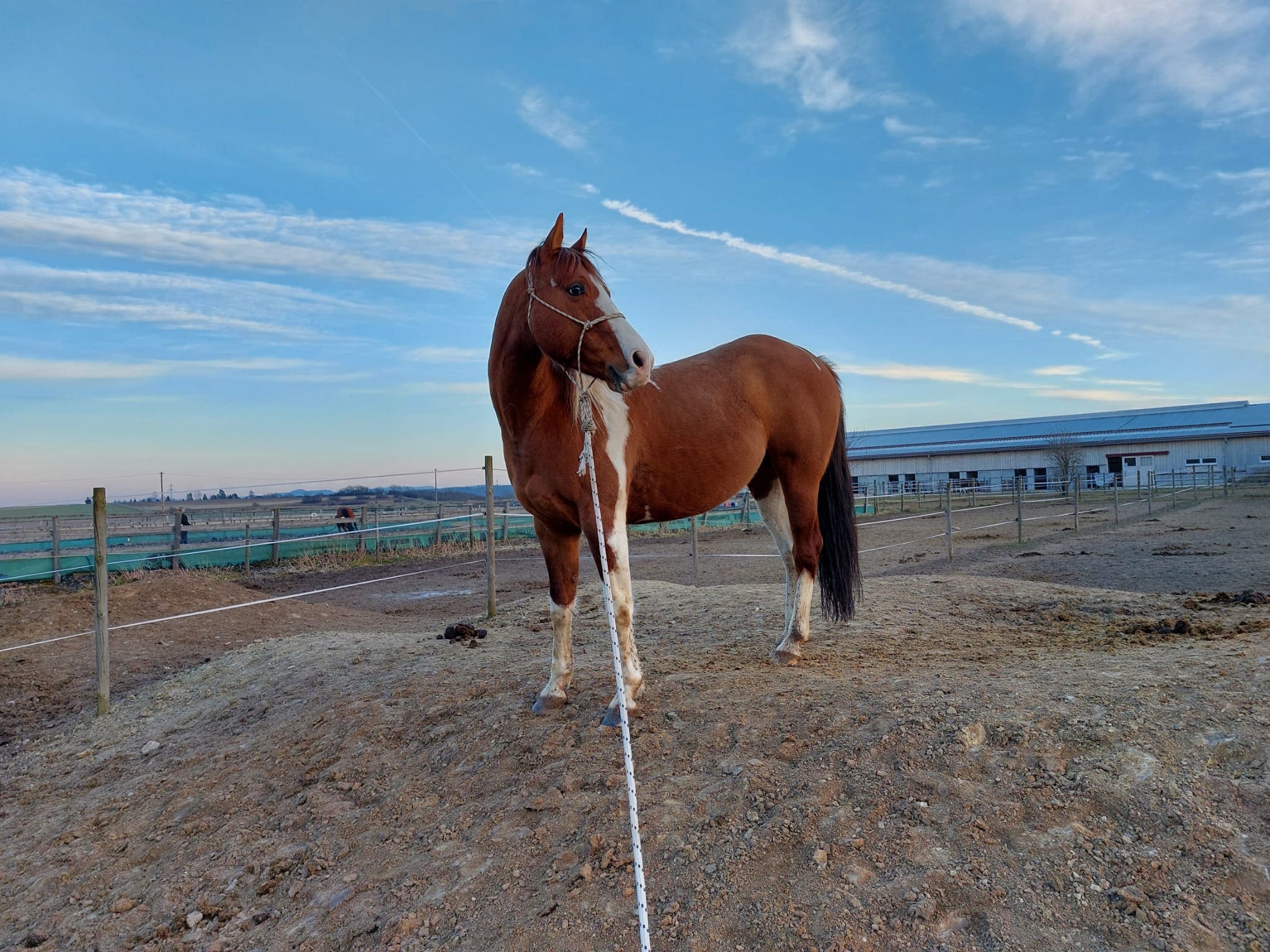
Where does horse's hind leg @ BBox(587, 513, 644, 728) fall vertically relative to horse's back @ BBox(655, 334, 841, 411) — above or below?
below

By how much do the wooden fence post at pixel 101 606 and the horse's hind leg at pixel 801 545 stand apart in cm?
486

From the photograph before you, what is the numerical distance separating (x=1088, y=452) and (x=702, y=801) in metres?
47.6

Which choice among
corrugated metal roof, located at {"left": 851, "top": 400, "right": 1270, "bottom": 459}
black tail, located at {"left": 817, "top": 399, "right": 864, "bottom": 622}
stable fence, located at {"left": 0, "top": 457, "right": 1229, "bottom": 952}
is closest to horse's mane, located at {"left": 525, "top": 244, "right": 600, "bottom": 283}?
stable fence, located at {"left": 0, "top": 457, "right": 1229, "bottom": 952}

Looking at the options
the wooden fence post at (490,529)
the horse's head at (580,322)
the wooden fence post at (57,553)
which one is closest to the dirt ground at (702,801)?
the horse's head at (580,322)

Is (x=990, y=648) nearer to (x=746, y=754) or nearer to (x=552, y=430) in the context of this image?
(x=746, y=754)

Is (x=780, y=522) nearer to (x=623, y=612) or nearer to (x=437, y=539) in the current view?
(x=623, y=612)

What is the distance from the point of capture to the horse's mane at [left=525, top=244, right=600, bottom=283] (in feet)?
10.8

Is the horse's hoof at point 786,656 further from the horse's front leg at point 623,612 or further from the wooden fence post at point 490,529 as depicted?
the wooden fence post at point 490,529

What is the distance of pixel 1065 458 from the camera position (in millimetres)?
39594

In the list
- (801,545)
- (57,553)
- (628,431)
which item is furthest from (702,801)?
(57,553)

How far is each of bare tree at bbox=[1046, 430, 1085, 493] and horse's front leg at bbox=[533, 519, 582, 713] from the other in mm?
39535

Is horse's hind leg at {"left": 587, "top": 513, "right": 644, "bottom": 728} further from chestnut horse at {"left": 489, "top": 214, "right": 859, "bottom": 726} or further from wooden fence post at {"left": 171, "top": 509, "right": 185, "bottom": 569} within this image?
wooden fence post at {"left": 171, "top": 509, "right": 185, "bottom": 569}

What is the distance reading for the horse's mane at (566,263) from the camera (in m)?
3.30

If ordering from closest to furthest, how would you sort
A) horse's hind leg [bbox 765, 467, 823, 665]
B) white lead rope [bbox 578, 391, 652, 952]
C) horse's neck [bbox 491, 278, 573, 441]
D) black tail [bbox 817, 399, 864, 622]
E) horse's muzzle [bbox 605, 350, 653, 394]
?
1. white lead rope [bbox 578, 391, 652, 952]
2. horse's muzzle [bbox 605, 350, 653, 394]
3. horse's neck [bbox 491, 278, 573, 441]
4. horse's hind leg [bbox 765, 467, 823, 665]
5. black tail [bbox 817, 399, 864, 622]
